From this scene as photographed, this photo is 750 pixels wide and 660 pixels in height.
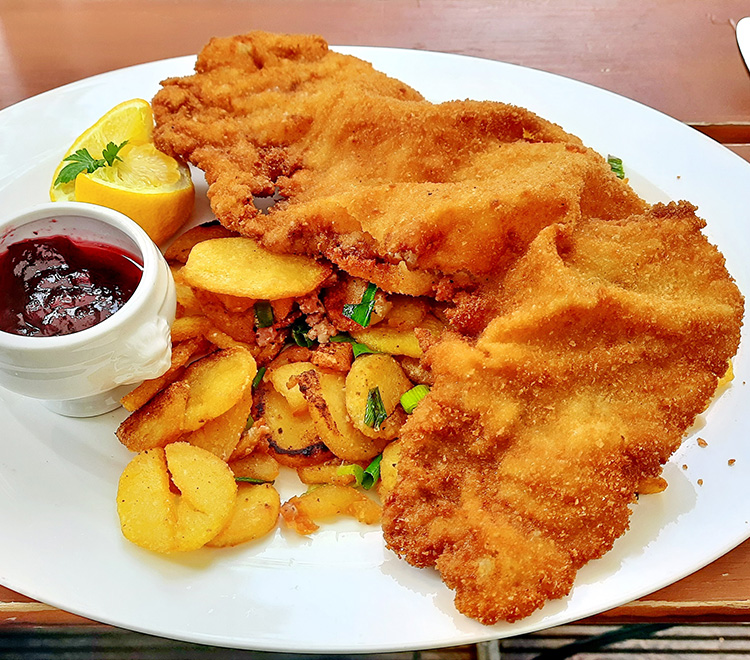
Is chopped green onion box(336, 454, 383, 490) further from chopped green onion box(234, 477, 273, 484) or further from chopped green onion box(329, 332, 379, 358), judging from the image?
chopped green onion box(329, 332, 379, 358)

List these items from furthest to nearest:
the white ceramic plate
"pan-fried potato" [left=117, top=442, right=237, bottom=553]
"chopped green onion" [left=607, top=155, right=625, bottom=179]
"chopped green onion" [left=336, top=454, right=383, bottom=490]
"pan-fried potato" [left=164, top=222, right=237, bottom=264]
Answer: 1. "chopped green onion" [left=607, top=155, right=625, bottom=179]
2. "pan-fried potato" [left=164, top=222, right=237, bottom=264]
3. "chopped green onion" [left=336, top=454, right=383, bottom=490]
4. "pan-fried potato" [left=117, top=442, right=237, bottom=553]
5. the white ceramic plate

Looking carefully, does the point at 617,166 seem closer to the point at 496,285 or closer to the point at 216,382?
the point at 496,285

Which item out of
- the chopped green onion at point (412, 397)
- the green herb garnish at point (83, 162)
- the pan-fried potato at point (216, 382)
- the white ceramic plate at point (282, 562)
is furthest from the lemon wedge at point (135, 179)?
the chopped green onion at point (412, 397)

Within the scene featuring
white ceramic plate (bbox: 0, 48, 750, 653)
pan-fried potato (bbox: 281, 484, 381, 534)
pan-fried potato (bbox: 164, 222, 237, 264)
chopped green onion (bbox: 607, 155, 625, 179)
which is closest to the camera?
white ceramic plate (bbox: 0, 48, 750, 653)

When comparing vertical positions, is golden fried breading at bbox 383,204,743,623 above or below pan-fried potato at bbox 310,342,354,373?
above

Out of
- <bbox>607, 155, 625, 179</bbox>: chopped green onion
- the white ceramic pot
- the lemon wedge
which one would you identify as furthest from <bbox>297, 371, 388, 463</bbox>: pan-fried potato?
<bbox>607, 155, 625, 179</bbox>: chopped green onion

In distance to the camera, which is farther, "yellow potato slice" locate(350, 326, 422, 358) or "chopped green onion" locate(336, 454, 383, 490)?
"yellow potato slice" locate(350, 326, 422, 358)

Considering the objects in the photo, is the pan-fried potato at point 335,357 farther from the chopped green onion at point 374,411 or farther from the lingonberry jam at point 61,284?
the lingonberry jam at point 61,284

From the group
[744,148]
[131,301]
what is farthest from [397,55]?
[131,301]
